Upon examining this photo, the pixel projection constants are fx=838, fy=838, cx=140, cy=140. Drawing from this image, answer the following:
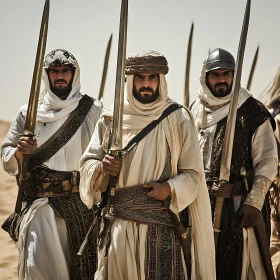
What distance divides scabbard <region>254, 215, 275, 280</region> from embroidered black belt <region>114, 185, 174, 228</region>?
1374 millimetres

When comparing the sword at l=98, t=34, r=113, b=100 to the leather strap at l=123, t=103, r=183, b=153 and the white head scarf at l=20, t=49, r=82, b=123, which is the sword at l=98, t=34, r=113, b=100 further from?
Result: the leather strap at l=123, t=103, r=183, b=153

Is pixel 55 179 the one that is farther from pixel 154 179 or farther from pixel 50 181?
pixel 154 179

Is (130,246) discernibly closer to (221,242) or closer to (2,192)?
(221,242)

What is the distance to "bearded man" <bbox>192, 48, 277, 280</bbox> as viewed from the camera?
723 centimetres

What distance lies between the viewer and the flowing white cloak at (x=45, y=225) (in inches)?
280

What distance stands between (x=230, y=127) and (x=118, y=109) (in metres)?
1.46

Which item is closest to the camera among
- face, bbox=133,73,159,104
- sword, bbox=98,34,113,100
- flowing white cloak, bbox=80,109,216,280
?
flowing white cloak, bbox=80,109,216,280

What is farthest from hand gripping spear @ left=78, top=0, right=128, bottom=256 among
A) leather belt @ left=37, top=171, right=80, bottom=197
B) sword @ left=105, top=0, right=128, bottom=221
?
leather belt @ left=37, top=171, right=80, bottom=197

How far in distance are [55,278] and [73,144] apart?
118 cm

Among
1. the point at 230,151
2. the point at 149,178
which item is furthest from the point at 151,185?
the point at 230,151

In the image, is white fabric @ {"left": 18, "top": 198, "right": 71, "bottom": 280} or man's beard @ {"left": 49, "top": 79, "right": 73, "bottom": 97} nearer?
white fabric @ {"left": 18, "top": 198, "right": 71, "bottom": 280}

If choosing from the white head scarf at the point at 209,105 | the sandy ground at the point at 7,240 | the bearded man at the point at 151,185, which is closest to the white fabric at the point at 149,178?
the bearded man at the point at 151,185

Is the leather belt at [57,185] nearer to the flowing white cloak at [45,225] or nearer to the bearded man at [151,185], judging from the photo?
the flowing white cloak at [45,225]

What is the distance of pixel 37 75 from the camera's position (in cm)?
680
